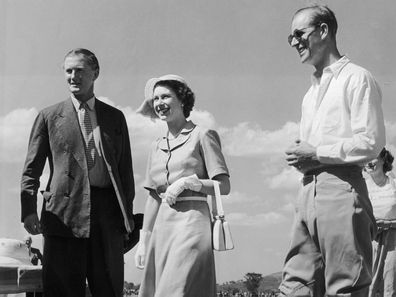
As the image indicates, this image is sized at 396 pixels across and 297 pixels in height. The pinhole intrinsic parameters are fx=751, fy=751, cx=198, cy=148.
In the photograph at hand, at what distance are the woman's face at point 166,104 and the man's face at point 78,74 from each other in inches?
16.0

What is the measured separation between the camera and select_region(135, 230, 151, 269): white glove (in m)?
4.29

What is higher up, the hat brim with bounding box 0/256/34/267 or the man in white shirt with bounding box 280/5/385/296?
the man in white shirt with bounding box 280/5/385/296

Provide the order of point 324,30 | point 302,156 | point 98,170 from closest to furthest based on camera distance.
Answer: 1. point 302,156
2. point 324,30
3. point 98,170

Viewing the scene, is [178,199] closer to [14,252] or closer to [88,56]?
[88,56]

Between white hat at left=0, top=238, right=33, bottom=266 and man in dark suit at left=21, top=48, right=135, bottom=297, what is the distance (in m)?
0.54

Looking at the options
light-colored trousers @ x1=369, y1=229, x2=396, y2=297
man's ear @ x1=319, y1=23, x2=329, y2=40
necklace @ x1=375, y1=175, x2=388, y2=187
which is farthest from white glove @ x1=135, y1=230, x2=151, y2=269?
light-colored trousers @ x1=369, y1=229, x2=396, y2=297

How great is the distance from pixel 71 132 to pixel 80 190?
1.10 feet

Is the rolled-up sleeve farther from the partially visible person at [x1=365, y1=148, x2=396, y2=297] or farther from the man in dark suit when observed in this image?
the partially visible person at [x1=365, y1=148, x2=396, y2=297]

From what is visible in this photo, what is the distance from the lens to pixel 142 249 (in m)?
4.29

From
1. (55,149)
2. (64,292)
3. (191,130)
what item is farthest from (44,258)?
(191,130)

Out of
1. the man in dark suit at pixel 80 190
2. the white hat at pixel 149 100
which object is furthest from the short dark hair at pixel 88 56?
the white hat at pixel 149 100

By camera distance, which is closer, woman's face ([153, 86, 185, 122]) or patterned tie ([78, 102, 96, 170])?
patterned tie ([78, 102, 96, 170])

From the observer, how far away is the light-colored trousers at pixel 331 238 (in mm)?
2922

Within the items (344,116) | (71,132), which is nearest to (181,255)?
(71,132)
